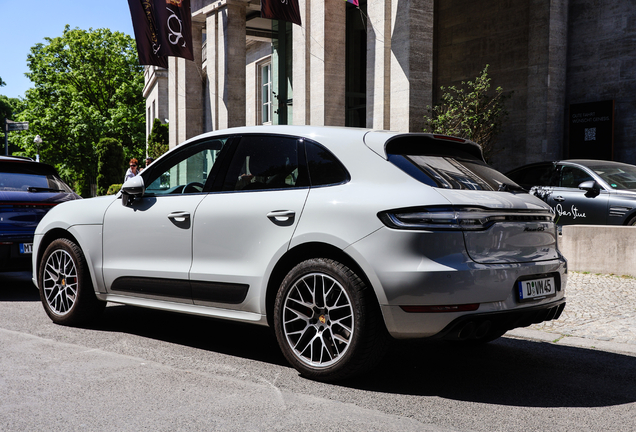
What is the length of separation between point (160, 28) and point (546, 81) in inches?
556

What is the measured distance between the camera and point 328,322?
4215 mm

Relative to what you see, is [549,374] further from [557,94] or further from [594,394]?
[557,94]

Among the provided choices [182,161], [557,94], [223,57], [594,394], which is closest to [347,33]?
[223,57]

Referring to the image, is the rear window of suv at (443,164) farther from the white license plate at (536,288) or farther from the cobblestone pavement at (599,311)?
the cobblestone pavement at (599,311)

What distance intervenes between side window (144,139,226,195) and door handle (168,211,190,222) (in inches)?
8.6

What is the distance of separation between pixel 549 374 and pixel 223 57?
22.2m

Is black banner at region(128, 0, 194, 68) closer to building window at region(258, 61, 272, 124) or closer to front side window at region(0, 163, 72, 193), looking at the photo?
building window at region(258, 61, 272, 124)

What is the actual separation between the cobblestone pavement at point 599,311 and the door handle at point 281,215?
3.11m

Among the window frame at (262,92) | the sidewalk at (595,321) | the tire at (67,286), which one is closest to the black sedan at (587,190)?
the sidewalk at (595,321)

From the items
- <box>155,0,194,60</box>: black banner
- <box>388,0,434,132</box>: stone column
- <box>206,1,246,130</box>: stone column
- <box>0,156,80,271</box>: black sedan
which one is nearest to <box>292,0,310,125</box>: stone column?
<box>388,0,434,132</box>: stone column

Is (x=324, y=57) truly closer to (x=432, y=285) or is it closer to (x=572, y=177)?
(x=572, y=177)

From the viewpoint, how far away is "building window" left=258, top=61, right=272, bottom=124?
31750 millimetres

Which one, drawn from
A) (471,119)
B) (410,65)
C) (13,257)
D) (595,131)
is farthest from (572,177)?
(13,257)

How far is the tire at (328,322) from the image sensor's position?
13.2 ft
